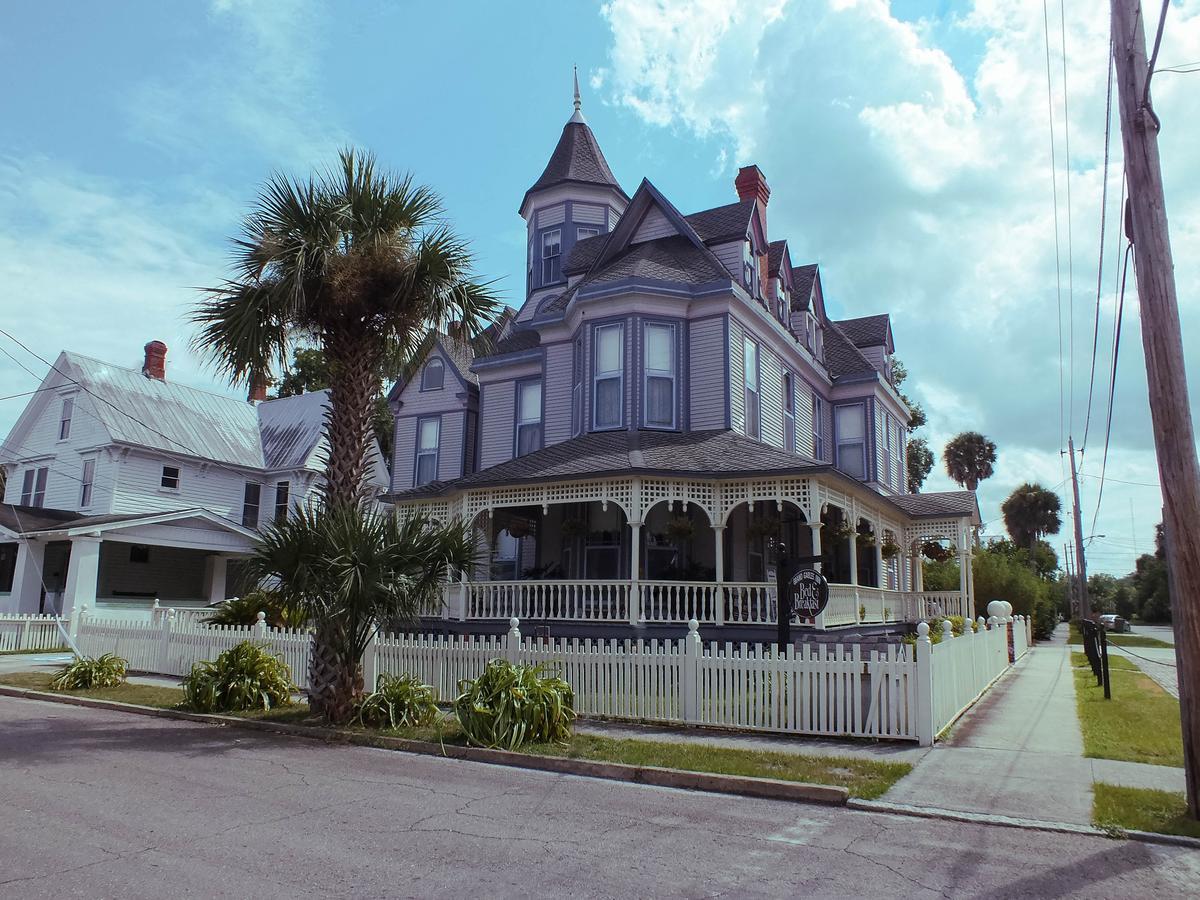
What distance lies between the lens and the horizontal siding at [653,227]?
77.0 ft

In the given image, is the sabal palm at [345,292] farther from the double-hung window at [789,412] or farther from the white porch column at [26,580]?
the white porch column at [26,580]

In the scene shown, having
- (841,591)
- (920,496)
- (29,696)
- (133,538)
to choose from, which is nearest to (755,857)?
(841,591)

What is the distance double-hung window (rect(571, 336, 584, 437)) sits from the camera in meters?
21.3

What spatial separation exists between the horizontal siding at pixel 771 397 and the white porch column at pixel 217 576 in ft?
73.2

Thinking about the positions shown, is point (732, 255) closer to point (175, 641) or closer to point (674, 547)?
point (674, 547)

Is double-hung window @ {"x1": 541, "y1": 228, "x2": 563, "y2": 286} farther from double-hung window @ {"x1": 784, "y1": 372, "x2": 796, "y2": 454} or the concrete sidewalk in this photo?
the concrete sidewalk

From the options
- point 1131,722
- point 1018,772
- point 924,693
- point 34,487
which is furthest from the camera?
point 34,487

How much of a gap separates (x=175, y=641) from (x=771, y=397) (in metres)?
14.9

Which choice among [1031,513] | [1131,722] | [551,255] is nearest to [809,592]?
[1131,722]

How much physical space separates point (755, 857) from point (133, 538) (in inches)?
1079

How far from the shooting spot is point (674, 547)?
64.9 feet

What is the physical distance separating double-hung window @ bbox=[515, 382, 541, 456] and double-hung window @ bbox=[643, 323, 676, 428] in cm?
430

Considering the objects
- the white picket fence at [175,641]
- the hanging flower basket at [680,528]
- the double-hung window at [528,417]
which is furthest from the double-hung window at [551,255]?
the white picket fence at [175,641]

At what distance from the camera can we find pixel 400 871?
5691 mm
